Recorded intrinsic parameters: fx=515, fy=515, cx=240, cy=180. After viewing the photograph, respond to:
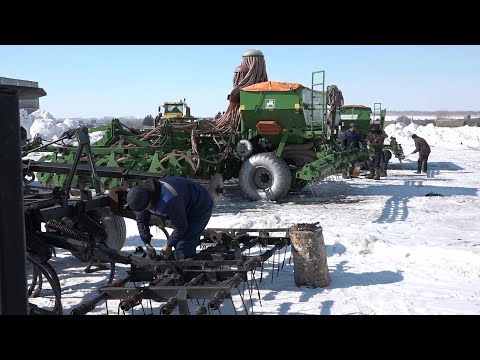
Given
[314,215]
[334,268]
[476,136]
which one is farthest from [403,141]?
[334,268]

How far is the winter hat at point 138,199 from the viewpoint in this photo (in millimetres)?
4645

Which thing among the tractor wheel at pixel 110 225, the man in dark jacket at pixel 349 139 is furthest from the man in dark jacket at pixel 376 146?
the tractor wheel at pixel 110 225

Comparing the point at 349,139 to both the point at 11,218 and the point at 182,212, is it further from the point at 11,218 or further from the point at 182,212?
the point at 11,218

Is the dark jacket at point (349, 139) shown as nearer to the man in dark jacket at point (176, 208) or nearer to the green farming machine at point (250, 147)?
the green farming machine at point (250, 147)

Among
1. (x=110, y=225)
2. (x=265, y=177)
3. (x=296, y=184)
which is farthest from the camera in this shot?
(x=296, y=184)

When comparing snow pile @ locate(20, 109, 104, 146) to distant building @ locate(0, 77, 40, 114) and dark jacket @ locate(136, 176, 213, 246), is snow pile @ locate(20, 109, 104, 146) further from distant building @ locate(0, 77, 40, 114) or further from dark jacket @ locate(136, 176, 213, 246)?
distant building @ locate(0, 77, 40, 114)

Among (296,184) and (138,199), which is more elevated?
(138,199)

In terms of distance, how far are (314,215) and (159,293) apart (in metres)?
5.65

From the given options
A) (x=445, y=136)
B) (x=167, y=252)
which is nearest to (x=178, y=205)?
(x=167, y=252)

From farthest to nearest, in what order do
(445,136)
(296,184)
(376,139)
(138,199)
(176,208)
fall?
(445,136), (376,139), (296,184), (176,208), (138,199)

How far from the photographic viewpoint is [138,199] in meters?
4.64

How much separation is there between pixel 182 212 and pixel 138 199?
1.57 ft

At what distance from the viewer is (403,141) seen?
35750 mm
